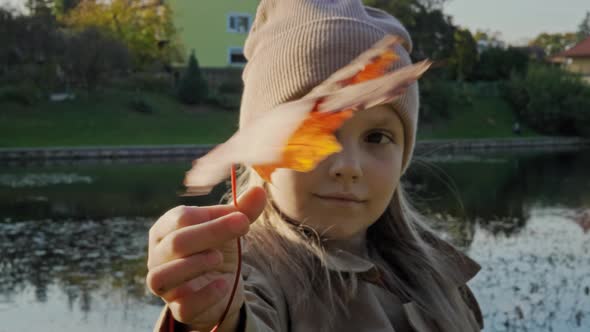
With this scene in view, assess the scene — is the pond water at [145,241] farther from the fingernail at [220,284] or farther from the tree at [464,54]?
the tree at [464,54]

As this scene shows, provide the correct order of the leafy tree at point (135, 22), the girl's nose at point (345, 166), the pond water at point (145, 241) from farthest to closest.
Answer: the leafy tree at point (135, 22) → the pond water at point (145, 241) → the girl's nose at point (345, 166)

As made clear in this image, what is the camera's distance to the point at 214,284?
96cm

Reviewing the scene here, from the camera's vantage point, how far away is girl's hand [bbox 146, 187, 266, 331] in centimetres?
89

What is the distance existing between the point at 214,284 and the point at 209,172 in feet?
0.57

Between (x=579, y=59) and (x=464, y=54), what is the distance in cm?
647

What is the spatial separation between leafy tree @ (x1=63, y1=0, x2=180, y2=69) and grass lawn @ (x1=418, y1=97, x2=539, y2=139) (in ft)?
38.0

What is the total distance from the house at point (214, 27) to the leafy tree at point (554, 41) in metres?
16.2

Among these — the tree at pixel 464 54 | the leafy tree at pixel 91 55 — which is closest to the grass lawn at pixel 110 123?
the leafy tree at pixel 91 55

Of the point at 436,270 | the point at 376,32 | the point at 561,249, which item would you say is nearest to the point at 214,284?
the point at 376,32

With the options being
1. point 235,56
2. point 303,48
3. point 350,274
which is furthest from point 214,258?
point 235,56

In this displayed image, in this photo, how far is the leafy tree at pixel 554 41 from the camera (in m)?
36.2

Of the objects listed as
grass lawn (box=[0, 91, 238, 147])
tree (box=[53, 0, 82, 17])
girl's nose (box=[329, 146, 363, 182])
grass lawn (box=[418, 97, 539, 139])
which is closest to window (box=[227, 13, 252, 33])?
grass lawn (box=[0, 91, 238, 147])

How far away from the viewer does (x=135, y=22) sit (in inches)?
1144

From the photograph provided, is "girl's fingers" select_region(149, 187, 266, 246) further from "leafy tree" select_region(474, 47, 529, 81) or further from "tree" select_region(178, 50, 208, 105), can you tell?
"leafy tree" select_region(474, 47, 529, 81)
